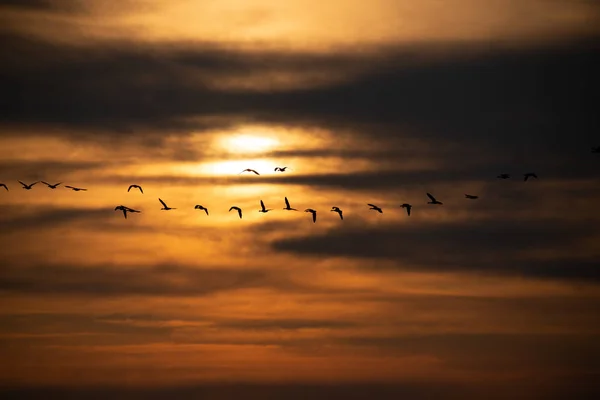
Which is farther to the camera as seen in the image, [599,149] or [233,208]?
[233,208]

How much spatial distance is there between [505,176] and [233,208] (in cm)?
8798

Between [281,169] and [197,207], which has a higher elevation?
[281,169]

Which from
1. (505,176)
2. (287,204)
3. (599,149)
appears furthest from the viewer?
(287,204)

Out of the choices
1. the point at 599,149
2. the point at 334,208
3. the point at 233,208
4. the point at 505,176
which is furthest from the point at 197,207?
the point at 599,149

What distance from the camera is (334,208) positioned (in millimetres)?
134250

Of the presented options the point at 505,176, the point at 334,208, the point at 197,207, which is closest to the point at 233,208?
the point at 197,207

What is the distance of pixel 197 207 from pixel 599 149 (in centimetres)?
12552

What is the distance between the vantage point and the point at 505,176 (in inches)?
4230

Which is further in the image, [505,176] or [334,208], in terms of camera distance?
[334,208]

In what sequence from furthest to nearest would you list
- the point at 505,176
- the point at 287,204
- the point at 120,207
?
1. the point at 120,207
2. the point at 287,204
3. the point at 505,176

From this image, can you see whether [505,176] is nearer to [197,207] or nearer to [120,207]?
[197,207]

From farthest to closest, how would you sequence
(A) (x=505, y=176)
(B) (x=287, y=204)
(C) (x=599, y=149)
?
(B) (x=287, y=204)
(A) (x=505, y=176)
(C) (x=599, y=149)

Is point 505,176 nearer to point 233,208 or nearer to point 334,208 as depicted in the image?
point 334,208

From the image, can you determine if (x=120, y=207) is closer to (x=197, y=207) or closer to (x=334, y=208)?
(x=197, y=207)
